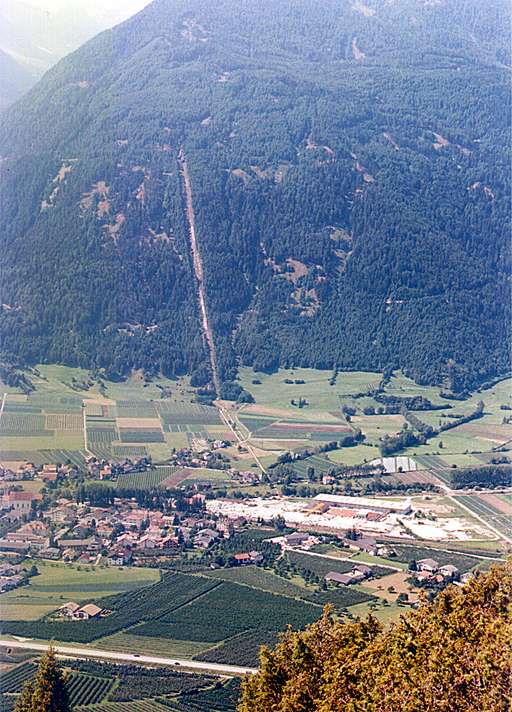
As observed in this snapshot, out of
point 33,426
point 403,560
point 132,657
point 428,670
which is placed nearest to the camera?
point 428,670

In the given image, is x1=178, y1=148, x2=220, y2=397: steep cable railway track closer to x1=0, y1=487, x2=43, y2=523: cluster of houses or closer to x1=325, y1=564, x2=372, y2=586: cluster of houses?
x1=0, y1=487, x2=43, y2=523: cluster of houses

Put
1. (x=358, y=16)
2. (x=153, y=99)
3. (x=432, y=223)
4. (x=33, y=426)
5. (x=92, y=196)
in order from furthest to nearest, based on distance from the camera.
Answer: (x=358, y=16)
(x=153, y=99)
(x=432, y=223)
(x=92, y=196)
(x=33, y=426)

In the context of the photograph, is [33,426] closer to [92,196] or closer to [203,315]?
[203,315]

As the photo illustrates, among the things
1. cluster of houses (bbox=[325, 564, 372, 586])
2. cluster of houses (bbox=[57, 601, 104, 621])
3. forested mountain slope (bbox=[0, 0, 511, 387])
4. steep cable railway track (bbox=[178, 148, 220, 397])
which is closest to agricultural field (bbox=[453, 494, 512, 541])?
cluster of houses (bbox=[325, 564, 372, 586])

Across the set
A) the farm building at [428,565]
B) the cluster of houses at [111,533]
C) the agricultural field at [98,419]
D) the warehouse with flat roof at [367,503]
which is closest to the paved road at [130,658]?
the cluster of houses at [111,533]

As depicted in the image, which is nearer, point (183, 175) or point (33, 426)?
point (33, 426)

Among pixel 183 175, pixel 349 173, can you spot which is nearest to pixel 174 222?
pixel 183 175
